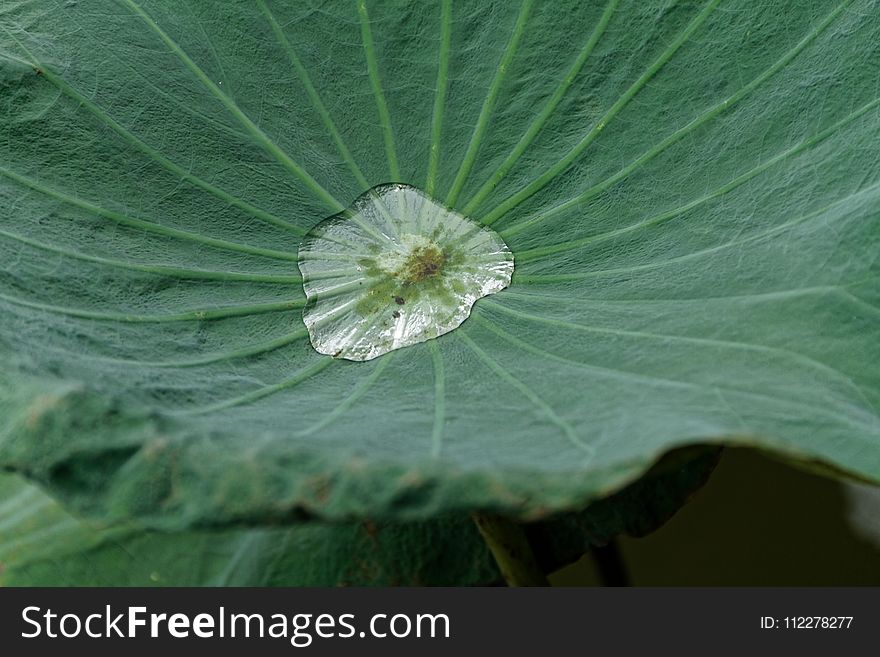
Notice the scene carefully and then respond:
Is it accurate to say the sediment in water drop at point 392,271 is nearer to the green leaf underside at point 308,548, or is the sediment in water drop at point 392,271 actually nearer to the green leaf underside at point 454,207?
the green leaf underside at point 454,207

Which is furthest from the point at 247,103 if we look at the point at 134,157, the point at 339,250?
the point at 339,250

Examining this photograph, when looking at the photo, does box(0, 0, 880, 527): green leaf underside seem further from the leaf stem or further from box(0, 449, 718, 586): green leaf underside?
box(0, 449, 718, 586): green leaf underside

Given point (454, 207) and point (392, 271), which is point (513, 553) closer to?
point (392, 271)

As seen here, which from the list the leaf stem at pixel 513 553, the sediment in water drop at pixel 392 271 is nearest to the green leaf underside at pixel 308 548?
the leaf stem at pixel 513 553

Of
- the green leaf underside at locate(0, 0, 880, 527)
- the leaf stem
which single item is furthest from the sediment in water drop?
the leaf stem

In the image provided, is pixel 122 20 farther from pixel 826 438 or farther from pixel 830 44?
pixel 826 438
